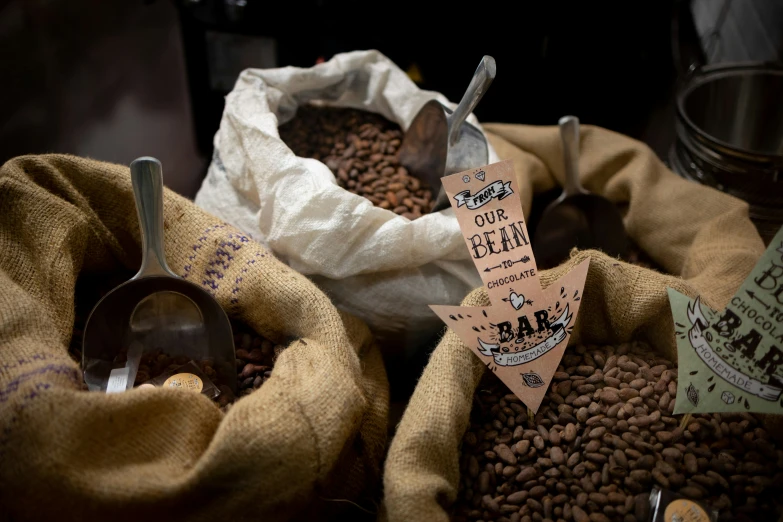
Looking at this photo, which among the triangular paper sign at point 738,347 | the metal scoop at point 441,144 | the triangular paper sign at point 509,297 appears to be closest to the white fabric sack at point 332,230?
the metal scoop at point 441,144

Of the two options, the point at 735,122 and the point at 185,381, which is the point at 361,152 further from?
the point at 735,122

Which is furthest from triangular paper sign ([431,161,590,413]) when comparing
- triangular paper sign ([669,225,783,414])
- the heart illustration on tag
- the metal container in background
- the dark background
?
the dark background

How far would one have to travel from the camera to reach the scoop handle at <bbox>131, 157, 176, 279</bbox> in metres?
0.77

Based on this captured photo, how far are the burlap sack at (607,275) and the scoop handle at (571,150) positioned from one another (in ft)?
0.24

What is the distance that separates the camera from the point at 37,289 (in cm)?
83

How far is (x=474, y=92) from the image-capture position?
914 millimetres

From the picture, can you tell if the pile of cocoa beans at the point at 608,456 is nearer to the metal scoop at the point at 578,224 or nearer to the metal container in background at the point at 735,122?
the metal scoop at the point at 578,224

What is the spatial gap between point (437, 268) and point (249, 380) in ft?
1.04

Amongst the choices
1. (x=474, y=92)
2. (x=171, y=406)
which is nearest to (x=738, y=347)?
(x=474, y=92)

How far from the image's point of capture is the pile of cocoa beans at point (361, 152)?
1.10m

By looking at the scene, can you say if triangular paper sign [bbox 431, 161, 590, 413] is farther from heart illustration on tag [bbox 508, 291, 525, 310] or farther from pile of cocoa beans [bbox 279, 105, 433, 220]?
pile of cocoa beans [bbox 279, 105, 433, 220]

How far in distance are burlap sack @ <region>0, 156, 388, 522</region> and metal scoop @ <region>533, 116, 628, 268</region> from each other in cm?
39

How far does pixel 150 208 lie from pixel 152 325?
0.57ft

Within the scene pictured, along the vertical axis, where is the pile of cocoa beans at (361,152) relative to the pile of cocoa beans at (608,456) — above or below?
above
